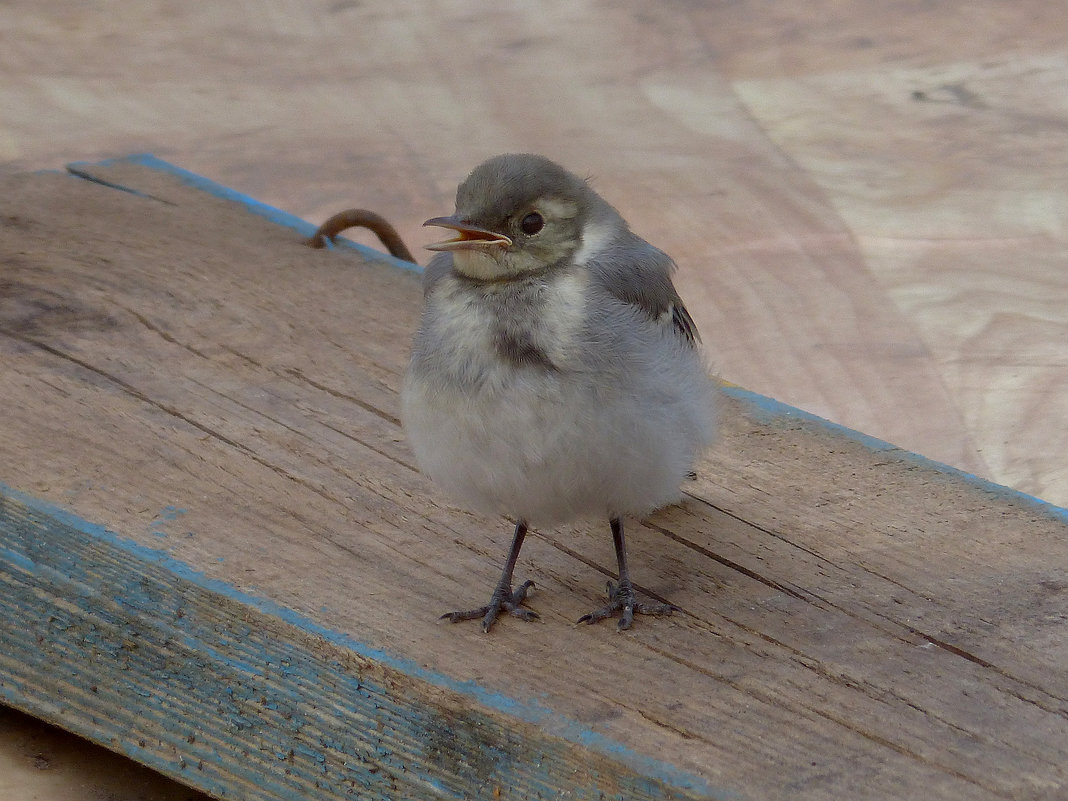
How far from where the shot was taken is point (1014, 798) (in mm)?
2355

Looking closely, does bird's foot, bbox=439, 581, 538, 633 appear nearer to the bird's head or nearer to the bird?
the bird

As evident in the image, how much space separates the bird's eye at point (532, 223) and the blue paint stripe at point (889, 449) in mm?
1144

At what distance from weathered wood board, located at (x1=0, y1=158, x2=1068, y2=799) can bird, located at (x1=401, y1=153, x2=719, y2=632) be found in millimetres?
209

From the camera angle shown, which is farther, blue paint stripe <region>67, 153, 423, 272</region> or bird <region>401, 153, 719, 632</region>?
blue paint stripe <region>67, 153, 423, 272</region>

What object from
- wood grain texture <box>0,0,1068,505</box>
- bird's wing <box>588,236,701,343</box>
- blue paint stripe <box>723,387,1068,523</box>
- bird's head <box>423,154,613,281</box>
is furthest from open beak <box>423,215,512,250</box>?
wood grain texture <box>0,0,1068,505</box>

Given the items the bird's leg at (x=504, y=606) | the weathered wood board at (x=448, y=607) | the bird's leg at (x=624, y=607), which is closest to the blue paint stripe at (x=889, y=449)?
the weathered wood board at (x=448, y=607)

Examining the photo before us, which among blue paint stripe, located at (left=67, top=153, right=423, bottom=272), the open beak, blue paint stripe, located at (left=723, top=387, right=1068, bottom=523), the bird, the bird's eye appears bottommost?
blue paint stripe, located at (left=67, top=153, right=423, bottom=272)

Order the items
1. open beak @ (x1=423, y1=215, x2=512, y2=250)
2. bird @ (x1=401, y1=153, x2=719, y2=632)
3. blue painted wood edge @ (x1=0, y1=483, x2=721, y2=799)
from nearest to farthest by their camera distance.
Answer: blue painted wood edge @ (x1=0, y1=483, x2=721, y2=799) → bird @ (x1=401, y1=153, x2=719, y2=632) → open beak @ (x1=423, y1=215, x2=512, y2=250)

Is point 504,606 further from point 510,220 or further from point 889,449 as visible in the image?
point 889,449

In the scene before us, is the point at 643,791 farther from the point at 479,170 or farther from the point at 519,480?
the point at 479,170

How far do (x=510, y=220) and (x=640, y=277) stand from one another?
0.31 meters

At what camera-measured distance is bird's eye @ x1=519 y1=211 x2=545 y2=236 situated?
9.45 feet

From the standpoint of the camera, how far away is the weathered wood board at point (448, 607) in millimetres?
2527

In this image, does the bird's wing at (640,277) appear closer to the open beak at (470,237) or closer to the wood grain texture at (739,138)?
the open beak at (470,237)
